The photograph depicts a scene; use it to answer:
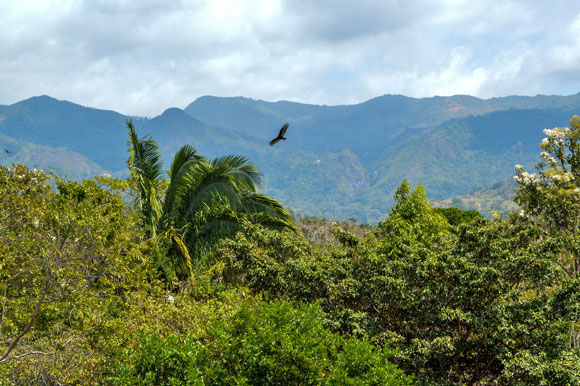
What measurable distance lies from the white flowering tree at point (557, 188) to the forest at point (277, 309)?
3.58 m

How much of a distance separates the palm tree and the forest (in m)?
0.79

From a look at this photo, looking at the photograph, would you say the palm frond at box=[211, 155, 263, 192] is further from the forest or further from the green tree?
the green tree

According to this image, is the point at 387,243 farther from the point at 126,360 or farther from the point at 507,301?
the point at 126,360

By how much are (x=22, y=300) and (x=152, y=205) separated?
20.1 ft

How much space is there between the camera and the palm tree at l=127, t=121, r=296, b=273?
13.6 m

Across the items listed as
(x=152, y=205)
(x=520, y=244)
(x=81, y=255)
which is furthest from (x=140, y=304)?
(x=520, y=244)

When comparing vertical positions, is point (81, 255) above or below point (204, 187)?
below

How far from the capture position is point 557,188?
1491 centimetres

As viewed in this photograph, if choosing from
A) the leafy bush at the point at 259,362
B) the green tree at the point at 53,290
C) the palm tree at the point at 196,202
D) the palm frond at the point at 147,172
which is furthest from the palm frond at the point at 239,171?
the leafy bush at the point at 259,362

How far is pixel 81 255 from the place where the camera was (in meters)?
8.09

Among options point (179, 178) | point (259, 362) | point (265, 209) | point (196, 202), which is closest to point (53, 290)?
point (259, 362)

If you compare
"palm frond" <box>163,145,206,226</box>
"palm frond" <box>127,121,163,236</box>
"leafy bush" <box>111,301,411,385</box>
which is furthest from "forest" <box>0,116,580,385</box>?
"palm frond" <box>163,145,206,226</box>

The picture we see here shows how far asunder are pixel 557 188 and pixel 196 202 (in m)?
10.4

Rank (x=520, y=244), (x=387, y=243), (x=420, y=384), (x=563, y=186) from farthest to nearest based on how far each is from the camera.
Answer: (x=563, y=186), (x=387, y=243), (x=520, y=244), (x=420, y=384)
